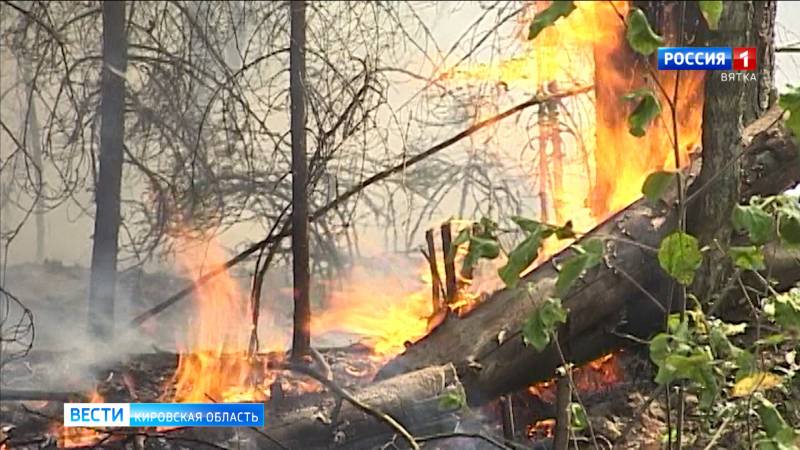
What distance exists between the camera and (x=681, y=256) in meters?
0.83

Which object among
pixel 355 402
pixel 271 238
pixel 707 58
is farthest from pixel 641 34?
pixel 271 238

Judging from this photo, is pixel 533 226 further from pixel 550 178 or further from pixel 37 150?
pixel 37 150

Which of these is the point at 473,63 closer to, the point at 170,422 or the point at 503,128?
the point at 503,128

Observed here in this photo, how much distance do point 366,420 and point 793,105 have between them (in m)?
0.71

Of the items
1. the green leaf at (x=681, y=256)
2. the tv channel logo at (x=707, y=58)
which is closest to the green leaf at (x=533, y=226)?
the green leaf at (x=681, y=256)

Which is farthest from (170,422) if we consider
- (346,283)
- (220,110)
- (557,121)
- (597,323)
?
(557,121)

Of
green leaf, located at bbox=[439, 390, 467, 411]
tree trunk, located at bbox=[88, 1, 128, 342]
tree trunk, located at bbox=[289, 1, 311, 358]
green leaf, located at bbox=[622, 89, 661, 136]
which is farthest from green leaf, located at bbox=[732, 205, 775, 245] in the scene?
tree trunk, located at bbox=[88, 1, 128, 342]

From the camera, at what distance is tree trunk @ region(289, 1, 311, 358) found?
140 cm

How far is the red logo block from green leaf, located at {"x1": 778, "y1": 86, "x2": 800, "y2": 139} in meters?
0.54

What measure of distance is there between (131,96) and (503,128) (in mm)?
574

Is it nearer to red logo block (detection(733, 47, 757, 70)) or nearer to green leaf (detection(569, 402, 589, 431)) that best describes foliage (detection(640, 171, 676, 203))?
green leaf (detection(569, 402, 589, 431))

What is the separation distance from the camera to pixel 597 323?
1.37 meters

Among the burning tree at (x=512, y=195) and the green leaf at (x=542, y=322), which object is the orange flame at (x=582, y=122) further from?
the green leaf at (x=542, y=322)

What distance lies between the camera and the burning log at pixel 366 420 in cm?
126
